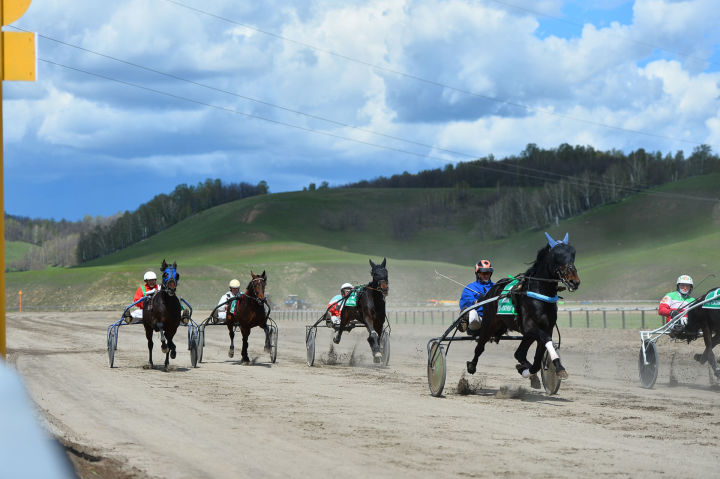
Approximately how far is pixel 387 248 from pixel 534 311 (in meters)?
145

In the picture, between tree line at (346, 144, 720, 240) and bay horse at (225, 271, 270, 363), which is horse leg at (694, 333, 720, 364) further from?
tree line at (346, 144, 720, 240)

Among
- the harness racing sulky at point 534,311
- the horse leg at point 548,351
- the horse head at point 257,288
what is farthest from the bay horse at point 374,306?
the horse leg at point 548,351

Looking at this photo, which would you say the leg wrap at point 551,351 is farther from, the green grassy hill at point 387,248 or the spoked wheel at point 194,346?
the green grassy hill at point 387,248

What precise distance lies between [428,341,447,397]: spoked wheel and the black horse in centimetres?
463

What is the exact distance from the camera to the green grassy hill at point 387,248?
274ft

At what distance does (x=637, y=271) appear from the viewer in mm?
75688

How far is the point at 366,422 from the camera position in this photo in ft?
34.1

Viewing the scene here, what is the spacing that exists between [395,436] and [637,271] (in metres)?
70.5

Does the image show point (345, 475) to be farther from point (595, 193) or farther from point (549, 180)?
point (549, 180)

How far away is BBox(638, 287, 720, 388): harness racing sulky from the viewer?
14.5m

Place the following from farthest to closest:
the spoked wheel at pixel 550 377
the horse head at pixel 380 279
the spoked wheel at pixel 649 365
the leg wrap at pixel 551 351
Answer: the horse head at pixel 380 279, the spoked wheel at pixel 649 365, the spoked wheel at pixel 550 377, the leg wrap at pixel 551 351

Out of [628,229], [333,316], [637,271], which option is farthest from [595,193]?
[333,316]

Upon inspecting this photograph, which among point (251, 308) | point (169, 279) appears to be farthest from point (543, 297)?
point (251, 308)

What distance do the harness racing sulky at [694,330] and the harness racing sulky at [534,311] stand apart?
8.48ft
